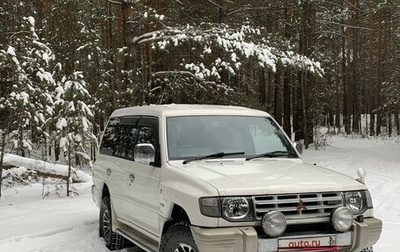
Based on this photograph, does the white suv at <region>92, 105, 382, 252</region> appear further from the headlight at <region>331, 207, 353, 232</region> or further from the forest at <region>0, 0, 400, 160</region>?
the forest at <region>0, 0, 400, 160</region>

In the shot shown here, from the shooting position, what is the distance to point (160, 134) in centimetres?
587

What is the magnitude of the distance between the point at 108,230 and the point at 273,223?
11.5 feet

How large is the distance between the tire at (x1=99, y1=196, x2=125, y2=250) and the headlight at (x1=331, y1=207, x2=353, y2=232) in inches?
138

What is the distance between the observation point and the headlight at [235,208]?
4445 mm

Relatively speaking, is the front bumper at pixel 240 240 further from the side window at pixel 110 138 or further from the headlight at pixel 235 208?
the side window at pixel 110 138

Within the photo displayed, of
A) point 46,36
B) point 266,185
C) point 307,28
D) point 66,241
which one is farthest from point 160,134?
point 307,28

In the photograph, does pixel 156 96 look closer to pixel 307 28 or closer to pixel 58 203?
pixel 58 203

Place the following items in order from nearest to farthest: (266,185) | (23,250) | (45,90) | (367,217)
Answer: (266,185) → (367,217) → (23,250) → (45,90)

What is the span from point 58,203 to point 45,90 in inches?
118

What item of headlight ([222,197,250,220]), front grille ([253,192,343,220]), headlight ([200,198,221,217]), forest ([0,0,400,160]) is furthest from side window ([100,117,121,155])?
forest ([0,0,400,160])

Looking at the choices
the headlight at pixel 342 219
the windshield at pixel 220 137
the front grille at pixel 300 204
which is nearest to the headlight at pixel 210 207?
the front grille at pixel 300 204

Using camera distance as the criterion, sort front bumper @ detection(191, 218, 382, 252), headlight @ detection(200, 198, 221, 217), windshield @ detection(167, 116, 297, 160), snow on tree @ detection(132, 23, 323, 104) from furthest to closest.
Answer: snow on tree @ detection(132, 23, 323, 104), windshield @ detection(167, 116, 297, 160), headlight @ detection(200, 198, 221, 217), front bumper @ detection(191, 218, 382, 252)

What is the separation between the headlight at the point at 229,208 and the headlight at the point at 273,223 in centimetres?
14

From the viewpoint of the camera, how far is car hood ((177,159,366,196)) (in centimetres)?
450
